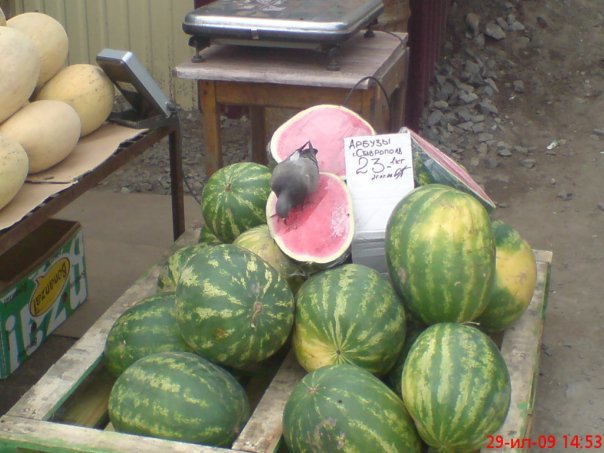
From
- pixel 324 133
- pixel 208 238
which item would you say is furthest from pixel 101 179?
pixel 324 133

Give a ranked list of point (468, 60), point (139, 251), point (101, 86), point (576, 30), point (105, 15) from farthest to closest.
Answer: point (576, 30), point (468, 60), point (105, 15), point (139, 251), point (101, 86)

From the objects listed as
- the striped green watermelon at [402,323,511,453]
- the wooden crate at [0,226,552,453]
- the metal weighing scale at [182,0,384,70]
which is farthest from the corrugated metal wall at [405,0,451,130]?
the striped green watermelon at [402,323,511,453]

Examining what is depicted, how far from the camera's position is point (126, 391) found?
204 cm

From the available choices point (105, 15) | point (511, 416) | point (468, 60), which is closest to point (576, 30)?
point (468, 60)

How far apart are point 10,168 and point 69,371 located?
1.94ft

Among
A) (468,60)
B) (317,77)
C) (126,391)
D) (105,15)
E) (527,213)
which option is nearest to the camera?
(126,391)

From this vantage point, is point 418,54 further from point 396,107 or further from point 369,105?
point 369,105

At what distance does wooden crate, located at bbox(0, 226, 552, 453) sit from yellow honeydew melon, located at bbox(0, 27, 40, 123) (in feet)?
→ 2.29

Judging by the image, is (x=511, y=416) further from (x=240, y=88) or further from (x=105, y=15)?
(x=105, y=15)

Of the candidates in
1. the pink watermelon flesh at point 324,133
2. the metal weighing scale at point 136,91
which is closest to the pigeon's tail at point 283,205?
the pink watermelon flesh at point 324,133

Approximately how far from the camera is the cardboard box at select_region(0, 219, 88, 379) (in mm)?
2977

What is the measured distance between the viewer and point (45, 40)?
3.01 meters

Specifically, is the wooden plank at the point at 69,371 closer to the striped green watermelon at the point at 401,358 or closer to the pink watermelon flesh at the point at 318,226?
the pink watermelon flesh at the point at 318,226

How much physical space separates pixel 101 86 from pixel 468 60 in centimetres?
422
